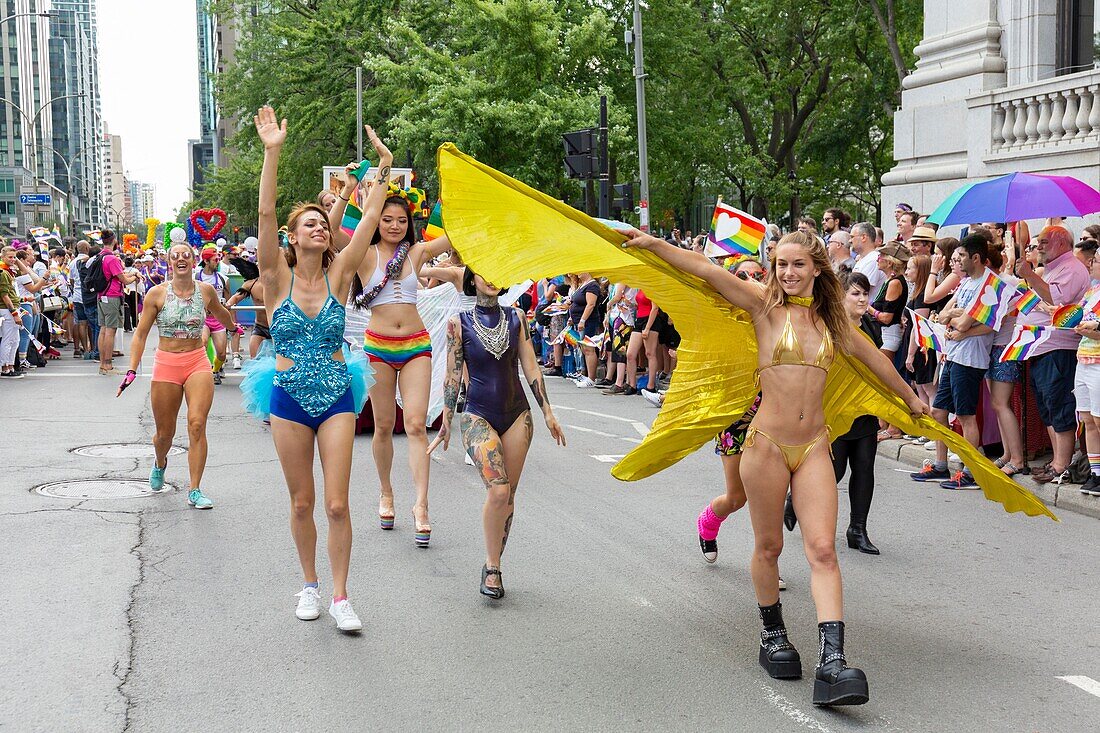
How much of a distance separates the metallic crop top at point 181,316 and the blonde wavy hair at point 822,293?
4.92 metres

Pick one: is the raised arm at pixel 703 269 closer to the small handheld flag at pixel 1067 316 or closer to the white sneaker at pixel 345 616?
the white sneaker at pixel 345 616

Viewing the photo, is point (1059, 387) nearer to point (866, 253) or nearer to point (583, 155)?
point (866, 253)

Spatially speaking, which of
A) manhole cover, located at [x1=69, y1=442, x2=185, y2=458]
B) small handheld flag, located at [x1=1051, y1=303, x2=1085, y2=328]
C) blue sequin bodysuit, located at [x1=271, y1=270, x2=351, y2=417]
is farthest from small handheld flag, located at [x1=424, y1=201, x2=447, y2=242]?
small handheld flag, located at [x1=1051, y1=303, x2=1085, y2=328]

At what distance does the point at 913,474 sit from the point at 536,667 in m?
5.97

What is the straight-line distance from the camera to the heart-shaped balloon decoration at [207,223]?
15.2m

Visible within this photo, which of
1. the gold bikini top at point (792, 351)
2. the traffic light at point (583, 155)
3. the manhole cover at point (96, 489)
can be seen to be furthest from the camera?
the traffic light at point (583, 155)

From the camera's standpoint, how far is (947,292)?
1062 centimetres

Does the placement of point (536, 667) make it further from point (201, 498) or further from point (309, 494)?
point (201, 498)

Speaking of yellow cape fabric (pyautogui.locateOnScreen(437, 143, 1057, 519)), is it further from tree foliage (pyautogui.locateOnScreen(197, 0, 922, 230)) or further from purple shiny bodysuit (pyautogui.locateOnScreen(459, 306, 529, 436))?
tree foliage (pyautogui.locateOnScreen(197, 0, 922, 230))

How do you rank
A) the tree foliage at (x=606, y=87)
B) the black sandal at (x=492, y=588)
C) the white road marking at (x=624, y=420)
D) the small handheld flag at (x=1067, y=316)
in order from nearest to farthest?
the black sandal at (x=492, y=588)
the small handheld flag at (x=1067, y=316)
the white road marking at (x=624, y=420)
the tree foliage at (x=606, y=87)

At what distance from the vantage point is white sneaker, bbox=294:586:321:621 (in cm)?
573

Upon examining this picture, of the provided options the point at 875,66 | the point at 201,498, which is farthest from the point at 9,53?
the point at 201,498

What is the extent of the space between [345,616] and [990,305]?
20.8ft

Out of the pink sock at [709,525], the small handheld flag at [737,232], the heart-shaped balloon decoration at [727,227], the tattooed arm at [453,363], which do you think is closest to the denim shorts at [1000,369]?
the small handheld flag at [737,232]
